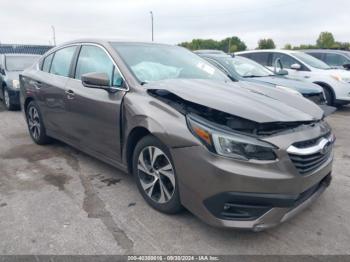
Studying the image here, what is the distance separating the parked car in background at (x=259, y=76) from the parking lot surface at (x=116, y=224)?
7.76 feet

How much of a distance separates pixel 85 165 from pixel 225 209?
2.43 metres

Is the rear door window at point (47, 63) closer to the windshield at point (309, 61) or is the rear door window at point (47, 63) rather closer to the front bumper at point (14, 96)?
the front bumper at point (14, 96)

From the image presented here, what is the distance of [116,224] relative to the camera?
9.36 feet

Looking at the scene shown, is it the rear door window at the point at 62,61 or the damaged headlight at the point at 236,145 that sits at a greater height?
the rear door window at the point at 62,61

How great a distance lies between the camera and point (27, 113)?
212 inches

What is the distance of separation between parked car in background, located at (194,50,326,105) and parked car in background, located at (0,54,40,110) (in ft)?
13.8

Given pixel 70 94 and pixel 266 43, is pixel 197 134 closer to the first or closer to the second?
pixel 70 94

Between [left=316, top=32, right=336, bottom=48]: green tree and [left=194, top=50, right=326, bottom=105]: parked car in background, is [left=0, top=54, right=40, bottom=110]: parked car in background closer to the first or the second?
[left=194, top=50, right=326, bottom=105]: parked car in background

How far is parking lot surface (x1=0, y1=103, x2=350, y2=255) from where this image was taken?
2.53 meters

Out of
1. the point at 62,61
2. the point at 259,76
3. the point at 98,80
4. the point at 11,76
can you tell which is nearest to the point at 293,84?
the point at 259,76

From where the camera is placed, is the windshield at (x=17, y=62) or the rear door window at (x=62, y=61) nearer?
the rear door window at (x=62, y=61)

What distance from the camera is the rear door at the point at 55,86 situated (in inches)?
166

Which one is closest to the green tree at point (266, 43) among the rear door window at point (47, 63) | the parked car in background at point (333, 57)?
the parked car in background at point (333, 57)

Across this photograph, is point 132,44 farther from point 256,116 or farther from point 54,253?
point 54,253
